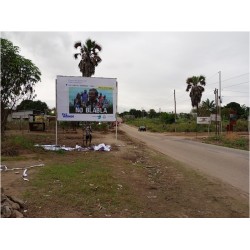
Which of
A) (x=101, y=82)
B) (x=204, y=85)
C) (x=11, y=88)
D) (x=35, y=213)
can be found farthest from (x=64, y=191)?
(x=204, y=85)

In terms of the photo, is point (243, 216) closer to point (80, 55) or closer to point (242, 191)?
point (242, 191)

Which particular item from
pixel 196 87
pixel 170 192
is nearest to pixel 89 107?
Answer: pixel 170 192

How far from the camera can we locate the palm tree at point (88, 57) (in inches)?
872

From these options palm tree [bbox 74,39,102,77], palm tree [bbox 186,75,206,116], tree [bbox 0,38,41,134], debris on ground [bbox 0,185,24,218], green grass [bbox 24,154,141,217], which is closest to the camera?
debris on ground [bbox 0,185,24,218]

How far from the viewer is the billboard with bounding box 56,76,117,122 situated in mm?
11414

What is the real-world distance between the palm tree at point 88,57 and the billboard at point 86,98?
1143cm

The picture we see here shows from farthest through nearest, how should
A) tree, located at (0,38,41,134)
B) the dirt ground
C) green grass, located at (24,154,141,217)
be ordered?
tree, located at (0,38,41,134) < green grass, located at (24,154,141,217) < the dirt ground

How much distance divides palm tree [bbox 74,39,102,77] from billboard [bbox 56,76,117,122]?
11433mm

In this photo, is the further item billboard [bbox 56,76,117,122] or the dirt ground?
billboard [bbox 56,76,117,122]

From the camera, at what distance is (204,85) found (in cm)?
3522

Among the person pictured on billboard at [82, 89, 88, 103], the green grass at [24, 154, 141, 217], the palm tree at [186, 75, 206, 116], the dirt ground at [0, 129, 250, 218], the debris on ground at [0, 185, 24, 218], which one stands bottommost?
the dirt ground at [0, 129, 250, 218]

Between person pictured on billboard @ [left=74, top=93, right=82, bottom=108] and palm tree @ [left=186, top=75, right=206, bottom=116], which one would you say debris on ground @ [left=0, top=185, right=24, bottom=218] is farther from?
palm tree @ [left=186, top=75, right=206, bottom=116]

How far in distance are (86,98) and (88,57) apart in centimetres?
1228

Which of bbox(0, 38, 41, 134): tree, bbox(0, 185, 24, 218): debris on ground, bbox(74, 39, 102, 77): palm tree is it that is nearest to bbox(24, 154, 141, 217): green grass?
bbox(0, 185, 24, 218): debris on ground
